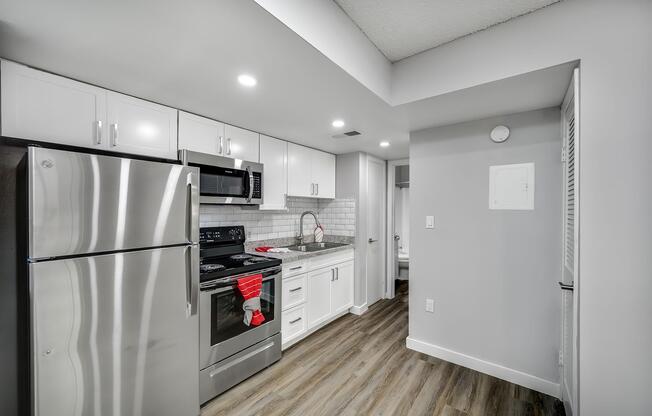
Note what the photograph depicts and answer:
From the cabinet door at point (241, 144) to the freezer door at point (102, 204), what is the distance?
84 cm

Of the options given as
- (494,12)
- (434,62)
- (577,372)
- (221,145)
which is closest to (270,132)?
(221,145)

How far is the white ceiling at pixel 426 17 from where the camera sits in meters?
1.50

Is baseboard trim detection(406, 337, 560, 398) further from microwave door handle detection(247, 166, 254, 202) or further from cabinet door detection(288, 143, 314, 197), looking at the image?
microwave door handle detection(247, 166, 254, 202)

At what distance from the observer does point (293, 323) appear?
2.81 metres

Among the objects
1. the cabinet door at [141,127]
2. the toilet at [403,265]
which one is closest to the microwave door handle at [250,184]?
the cabinet door at [141,127]

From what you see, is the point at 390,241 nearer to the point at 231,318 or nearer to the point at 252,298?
the point at 252,298

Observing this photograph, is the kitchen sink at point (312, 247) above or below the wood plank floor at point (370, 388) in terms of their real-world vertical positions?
above

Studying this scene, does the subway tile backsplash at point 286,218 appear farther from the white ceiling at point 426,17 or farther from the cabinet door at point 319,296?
the white ceiling at point 426,17

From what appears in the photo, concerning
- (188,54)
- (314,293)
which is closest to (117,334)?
(188,54)

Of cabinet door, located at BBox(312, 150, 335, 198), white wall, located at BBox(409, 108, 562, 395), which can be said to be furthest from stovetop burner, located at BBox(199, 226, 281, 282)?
white wall, located at BBox(409, 108, 562, 395)

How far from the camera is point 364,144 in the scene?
3352mm

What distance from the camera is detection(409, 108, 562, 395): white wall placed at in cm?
214

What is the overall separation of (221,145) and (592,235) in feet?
8.75

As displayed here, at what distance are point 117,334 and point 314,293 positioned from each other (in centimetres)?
191
